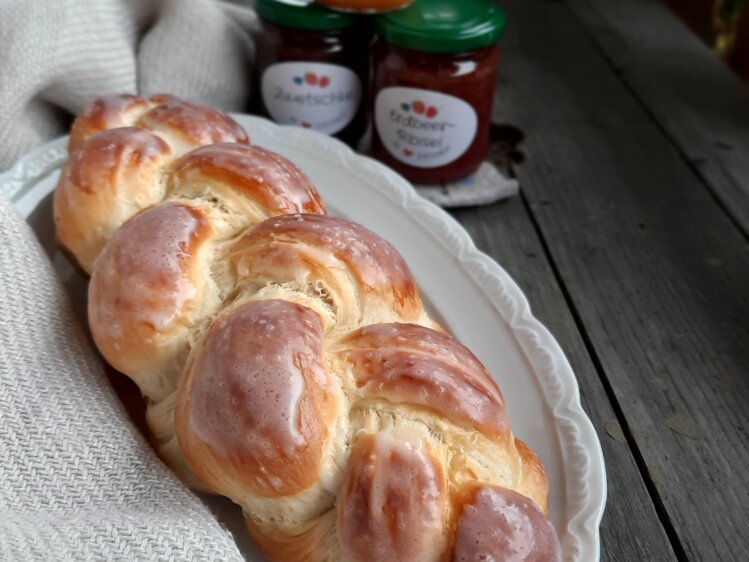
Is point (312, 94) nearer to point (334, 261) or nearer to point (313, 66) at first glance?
point (313, 66)

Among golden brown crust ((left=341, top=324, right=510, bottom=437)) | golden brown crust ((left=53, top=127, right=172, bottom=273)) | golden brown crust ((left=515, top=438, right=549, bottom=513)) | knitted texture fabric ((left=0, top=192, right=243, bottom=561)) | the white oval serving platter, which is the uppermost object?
golden brown crust ((left=53, top=127, right=172, bottom=273))

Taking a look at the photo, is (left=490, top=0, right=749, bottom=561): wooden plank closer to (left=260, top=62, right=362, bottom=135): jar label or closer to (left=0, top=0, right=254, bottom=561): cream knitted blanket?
(left=260, top=62, right=362, bottom=135): jar label

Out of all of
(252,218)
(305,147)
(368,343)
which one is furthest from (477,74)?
(368,343)

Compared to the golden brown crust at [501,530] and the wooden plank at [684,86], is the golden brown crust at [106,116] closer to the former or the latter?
the golden brown crust at [501,530]

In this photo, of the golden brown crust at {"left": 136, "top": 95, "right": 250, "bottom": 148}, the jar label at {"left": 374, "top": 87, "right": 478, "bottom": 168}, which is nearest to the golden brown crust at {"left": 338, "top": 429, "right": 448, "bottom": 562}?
→ the golden brown crust at {"left": 136, "top": 95, "right": 250, "bottom": 148}

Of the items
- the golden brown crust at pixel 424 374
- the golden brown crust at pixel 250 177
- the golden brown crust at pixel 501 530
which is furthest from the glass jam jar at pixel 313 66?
the golden brown crust at pixel 501 530

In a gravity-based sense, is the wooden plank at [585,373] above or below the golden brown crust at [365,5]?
below
